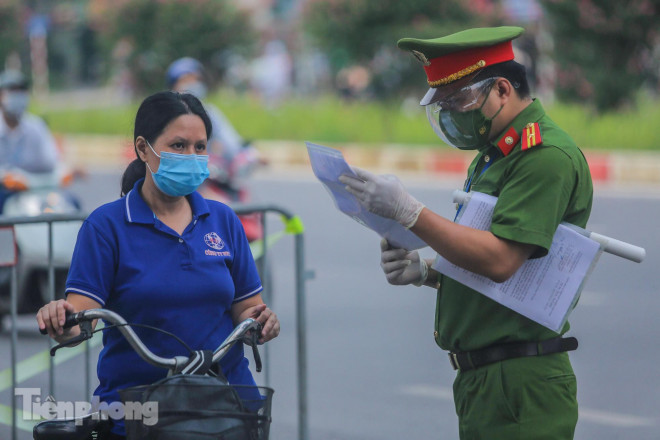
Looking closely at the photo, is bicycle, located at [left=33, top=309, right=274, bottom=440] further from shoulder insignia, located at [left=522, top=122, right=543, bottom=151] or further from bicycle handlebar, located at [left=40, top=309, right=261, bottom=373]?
shoulder insignia, located at [left=522, top=122, right=543, bottom=151]

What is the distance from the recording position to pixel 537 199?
2.71m

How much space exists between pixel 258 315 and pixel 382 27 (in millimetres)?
17557

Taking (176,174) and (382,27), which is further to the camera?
(382,27)

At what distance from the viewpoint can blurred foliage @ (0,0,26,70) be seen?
3014cm

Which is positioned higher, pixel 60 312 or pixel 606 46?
pixel 606 46

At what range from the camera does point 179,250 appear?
2.98 meters

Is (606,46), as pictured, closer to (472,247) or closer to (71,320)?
(472,247)

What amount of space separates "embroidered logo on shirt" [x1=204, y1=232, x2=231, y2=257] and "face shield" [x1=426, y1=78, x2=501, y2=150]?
72cm

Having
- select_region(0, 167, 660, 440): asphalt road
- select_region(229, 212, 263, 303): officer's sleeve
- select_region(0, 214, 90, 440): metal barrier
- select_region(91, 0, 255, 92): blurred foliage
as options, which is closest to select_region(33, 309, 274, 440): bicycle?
select_region(229, 212, 263, 303): officer's sleeve

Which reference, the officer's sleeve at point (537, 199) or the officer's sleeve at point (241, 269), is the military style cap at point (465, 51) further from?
the officer's sleeve at point (241, 269)

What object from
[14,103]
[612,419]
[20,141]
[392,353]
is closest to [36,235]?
[20,141]

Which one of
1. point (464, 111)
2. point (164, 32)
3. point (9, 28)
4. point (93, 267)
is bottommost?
point (93, 267)

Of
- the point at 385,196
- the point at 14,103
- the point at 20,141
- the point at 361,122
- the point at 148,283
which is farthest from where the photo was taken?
the point at 361,122

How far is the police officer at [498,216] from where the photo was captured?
8.87 feet
